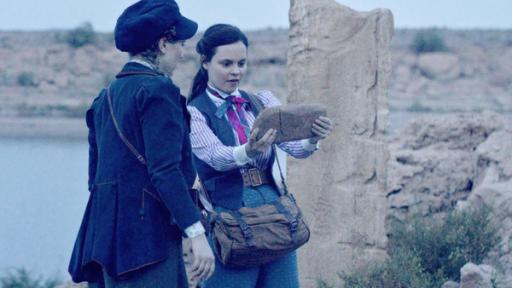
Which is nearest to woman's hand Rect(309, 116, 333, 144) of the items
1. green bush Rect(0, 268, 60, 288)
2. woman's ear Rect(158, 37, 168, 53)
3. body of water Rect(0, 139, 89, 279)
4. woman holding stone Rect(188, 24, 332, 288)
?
woman holding stone Rect(188, 24, 332, 288)

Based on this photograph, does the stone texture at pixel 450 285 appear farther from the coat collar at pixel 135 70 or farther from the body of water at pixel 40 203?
the coat collar at pixel 135 70

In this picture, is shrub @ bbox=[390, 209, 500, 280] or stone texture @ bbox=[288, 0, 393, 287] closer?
stone texture @ bbox=[288, 0, 393, 287]

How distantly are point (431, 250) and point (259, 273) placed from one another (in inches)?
118

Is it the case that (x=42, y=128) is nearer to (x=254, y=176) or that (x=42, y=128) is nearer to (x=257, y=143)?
(x=254, y=176)

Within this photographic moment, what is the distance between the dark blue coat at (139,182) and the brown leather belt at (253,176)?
627 mm

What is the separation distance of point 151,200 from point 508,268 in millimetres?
3806

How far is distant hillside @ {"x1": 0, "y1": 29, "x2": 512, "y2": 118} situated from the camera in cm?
2952

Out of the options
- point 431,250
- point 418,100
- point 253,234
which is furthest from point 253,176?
point 418,100

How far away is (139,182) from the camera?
3910 millimetres

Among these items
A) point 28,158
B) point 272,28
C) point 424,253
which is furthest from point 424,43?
point 424,253

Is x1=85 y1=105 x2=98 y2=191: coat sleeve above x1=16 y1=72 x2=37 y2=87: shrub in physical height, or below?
above

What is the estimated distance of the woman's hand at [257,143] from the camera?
4.40 meters

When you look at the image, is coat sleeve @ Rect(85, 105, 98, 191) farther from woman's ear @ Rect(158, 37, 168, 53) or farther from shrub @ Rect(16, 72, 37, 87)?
shrub @ Rect(16, 72, 37, 87)

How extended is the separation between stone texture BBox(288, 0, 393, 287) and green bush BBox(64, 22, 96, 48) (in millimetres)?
32512
